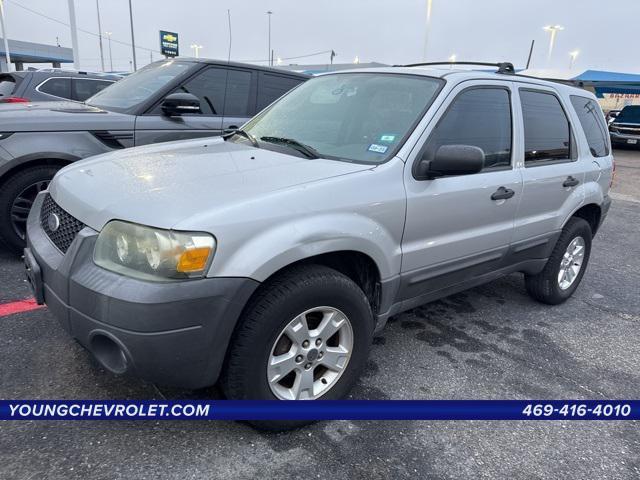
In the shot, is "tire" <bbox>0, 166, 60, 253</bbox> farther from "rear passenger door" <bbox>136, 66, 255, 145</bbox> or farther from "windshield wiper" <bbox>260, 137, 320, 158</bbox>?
"windshield wiper" <bbox>260, 137, 320, 158</bbox>

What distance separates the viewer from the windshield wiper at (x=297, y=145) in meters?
2.68

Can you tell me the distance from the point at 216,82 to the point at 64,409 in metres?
4.10

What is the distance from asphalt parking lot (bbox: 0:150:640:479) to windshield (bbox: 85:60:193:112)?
6.17ft

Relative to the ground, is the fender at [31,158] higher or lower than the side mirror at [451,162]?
lower

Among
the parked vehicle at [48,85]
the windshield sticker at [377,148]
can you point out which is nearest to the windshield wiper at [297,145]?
the windshield sticker at [377,148]

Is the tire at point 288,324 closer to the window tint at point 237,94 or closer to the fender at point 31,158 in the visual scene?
the fender at point 31,158

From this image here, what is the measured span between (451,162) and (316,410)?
1483 millimetres

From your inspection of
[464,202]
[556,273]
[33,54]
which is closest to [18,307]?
[464,202]

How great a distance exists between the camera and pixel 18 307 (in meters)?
3.39

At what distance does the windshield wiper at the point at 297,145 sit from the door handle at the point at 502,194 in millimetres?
1170

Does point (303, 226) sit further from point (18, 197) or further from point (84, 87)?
point (84, 87)

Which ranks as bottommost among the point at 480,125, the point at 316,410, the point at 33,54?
the point at 316,410

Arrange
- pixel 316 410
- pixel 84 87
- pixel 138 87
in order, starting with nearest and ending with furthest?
1. pixel 316 410
2. pixel 138 87
3. pixel 84 87

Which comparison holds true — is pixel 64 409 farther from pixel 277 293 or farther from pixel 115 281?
pixel 277 293
